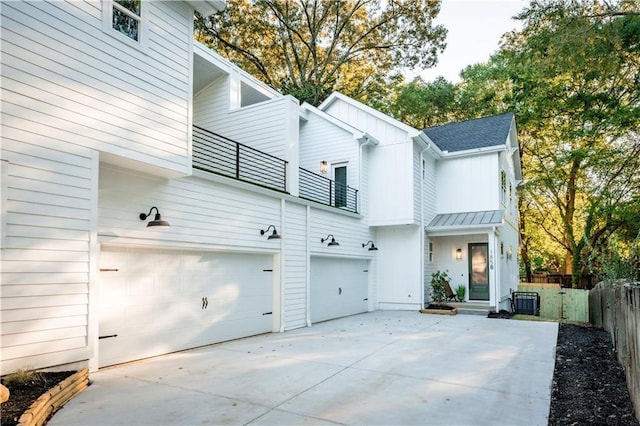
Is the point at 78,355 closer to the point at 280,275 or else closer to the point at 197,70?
the point at 280,275

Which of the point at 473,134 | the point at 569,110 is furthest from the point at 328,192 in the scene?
the point at 569,110

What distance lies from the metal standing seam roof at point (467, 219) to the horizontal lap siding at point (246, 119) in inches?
246

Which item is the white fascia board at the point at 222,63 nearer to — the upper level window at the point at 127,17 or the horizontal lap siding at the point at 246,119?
the horizontal lap siding at the point at 246,119

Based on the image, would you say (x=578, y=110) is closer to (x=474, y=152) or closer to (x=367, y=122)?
(x=474, y=152)

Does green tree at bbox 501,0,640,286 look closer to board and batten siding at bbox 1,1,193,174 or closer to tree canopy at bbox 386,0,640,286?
tree canopy at bbox 386,0,640,286

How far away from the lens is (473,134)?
15008 mm

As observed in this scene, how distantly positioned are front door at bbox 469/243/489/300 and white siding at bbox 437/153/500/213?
1473 mm

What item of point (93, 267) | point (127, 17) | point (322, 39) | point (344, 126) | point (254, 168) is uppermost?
point (322, 39)

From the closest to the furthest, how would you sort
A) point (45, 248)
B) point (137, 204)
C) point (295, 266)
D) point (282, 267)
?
1. point (45, 248)
2. point (137, 204)
3. point (282, 267)
4. point (295, 266)

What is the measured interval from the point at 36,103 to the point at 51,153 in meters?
0.59

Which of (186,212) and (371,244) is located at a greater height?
(186,212)

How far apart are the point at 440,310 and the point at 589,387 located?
7134mm

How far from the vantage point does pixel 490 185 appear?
44.4 ft

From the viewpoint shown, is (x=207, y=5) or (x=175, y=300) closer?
(x=207, y=5)
